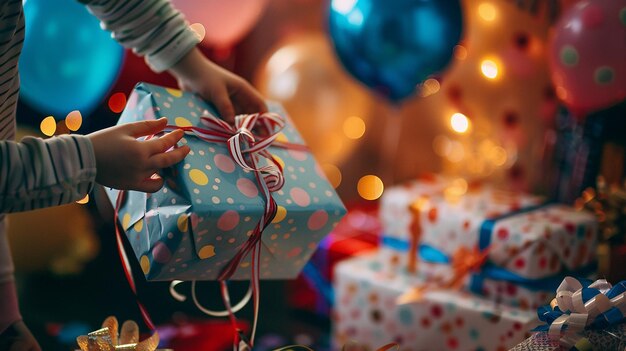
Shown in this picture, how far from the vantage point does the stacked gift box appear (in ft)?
4.15

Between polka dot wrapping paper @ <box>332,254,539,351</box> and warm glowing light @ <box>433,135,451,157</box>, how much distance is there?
2.35 ft

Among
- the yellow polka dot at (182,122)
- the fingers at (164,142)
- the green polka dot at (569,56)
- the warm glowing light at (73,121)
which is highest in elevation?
the green polka dot at (569,56)

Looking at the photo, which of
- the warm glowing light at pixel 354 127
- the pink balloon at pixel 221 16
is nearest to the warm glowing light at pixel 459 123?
the warm glowing light at pixel 354 127

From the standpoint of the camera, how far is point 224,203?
2.58 feet

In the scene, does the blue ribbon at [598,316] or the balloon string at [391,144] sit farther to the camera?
the balloon string at [391,144]

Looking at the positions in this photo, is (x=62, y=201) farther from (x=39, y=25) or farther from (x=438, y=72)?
(x=438, y=72)

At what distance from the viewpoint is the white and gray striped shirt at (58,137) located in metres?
0.66

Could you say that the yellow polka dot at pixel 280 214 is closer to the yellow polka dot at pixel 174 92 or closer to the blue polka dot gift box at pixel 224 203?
the blue polka dot gift box at pixel 224 203

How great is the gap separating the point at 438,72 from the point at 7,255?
1.31 m

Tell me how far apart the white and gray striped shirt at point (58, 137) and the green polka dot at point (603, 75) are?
100cm

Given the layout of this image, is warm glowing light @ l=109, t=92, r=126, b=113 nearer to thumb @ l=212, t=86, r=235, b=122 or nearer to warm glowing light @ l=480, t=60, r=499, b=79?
thumb @ l=212, t=86, r=235, b=122

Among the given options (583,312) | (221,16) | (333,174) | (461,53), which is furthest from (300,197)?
(333,174)

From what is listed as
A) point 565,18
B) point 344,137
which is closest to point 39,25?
point 344,137

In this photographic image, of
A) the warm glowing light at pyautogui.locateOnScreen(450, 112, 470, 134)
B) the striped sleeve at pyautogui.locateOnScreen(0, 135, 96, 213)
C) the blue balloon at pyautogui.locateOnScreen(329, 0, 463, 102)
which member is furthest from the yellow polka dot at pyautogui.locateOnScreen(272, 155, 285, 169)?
the warm glowing light at pyautogui.locateOnScreen(450, 112, 470, 134)
